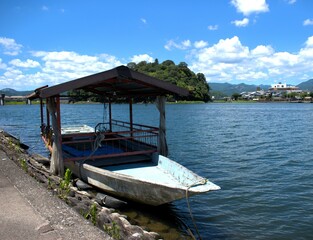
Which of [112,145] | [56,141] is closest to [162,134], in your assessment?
[112,145]

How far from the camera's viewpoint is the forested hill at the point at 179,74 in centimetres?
13425

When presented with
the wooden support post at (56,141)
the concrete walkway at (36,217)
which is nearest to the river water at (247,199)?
the concrete walkway at (36,217)

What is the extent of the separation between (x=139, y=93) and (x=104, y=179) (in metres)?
5.25

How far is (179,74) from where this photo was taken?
140 metres

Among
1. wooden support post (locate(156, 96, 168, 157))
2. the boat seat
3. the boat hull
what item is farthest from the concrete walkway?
wooden support post (locate(156, 96, 168, 157))

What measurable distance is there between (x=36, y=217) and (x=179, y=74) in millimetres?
136426

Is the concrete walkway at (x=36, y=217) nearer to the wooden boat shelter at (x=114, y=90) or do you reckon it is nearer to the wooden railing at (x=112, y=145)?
the wooden boat shelter at (x=114, y=90)

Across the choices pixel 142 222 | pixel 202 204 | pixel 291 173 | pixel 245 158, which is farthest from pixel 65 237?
pixel 245 158

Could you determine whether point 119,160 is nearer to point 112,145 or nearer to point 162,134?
point 162,134

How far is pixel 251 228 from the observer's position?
9531mm

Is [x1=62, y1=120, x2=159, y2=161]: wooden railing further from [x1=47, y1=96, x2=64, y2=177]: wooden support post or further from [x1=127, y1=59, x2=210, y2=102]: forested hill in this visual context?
[x1=127, y1=59, x2=210, y2=102]: forested hill

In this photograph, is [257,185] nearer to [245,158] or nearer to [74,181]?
[245,158]

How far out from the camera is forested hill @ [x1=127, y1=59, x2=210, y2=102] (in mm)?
134250

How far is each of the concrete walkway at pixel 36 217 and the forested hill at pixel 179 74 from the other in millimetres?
121124
